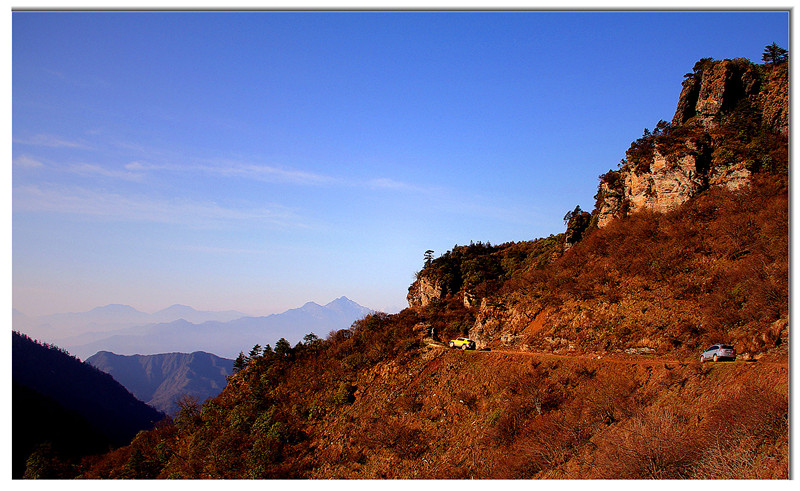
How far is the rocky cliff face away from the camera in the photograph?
108ft

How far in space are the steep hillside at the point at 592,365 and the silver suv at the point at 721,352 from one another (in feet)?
2.10

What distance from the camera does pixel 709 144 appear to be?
3522 cm

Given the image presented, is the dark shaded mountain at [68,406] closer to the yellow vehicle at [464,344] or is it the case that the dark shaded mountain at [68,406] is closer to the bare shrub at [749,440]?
the yellow vehicle at [464,344]

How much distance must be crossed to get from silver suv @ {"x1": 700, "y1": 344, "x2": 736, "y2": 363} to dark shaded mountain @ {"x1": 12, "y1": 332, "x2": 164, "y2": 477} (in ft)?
243

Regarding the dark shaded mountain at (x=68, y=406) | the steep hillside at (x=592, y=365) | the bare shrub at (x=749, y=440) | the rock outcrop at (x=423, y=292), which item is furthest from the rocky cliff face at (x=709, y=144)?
the dark shaded mountain at (x=68, y=406)

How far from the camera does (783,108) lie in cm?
3391

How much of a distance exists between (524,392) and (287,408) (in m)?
19.5

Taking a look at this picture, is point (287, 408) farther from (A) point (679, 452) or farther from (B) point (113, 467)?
(A) point (679, 452)

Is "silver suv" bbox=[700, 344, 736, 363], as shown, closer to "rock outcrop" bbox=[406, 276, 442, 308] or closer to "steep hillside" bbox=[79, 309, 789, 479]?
"steep hillside" bbox=[79, 309, 789, 479]

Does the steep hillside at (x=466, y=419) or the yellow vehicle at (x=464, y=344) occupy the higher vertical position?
the yellow vehicle at (x=464, y=344)

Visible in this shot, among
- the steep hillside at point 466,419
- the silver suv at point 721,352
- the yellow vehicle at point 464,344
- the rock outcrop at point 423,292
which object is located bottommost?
the steep hillside at point 466,419

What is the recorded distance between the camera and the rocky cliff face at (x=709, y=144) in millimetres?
32844

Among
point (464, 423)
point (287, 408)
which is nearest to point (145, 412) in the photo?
point (287, 408)

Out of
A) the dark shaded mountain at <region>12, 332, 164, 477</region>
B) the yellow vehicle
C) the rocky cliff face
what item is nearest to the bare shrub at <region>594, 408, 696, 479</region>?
the yellow vehicle
